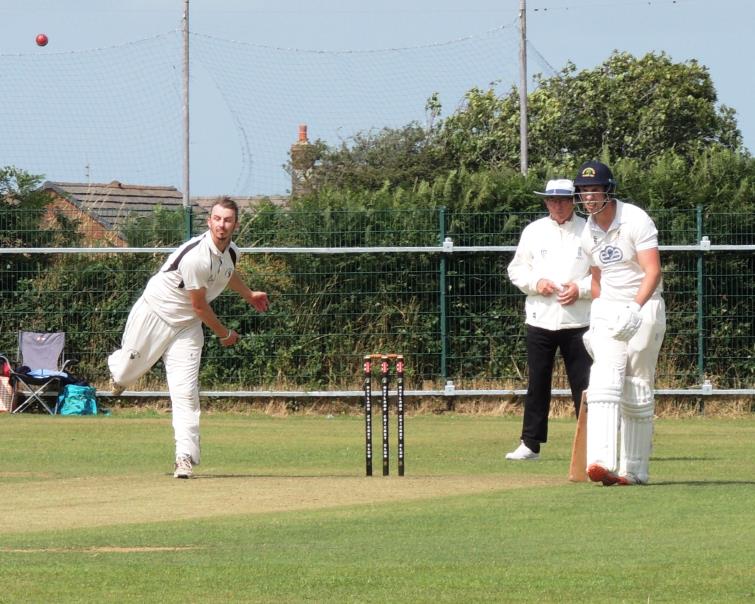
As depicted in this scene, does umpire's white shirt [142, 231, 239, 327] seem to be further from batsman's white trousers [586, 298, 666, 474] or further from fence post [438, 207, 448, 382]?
fence post [438, 207, 448, 382]

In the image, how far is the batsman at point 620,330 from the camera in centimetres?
1031

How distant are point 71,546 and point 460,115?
4077cm

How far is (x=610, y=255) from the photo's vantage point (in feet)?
34.9

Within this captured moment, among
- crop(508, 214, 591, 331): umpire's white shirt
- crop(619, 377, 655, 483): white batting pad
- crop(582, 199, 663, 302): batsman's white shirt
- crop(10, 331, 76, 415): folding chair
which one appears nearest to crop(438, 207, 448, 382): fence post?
crop(10, 331, 76, 415): folding chair

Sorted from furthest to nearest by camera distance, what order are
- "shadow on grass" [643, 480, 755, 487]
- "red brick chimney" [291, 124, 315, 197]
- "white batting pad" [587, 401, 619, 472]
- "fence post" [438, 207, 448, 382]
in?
"red brick chimney" [291, 124, 315, 197], "fence post" [438, 207, 448, 382], "shadow on grass" [643, 480, 755, 487], "white batting pad" [587, 401, 619, 472]

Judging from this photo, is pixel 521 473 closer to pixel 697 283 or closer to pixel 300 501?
pixel 300 501

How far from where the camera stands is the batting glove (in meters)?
10.3

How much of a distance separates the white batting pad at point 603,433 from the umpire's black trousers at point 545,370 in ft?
8.21

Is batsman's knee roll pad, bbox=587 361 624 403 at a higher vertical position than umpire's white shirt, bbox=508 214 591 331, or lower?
lower

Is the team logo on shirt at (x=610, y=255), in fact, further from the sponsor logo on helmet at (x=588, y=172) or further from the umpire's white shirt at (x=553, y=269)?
the umpire's white shirt at (x=553, y=269)

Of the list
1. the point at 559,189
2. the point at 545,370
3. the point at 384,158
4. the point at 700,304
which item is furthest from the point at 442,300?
the point at 384,158

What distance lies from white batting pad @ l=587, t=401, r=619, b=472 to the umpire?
2.52 m

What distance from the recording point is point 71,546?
803 cm

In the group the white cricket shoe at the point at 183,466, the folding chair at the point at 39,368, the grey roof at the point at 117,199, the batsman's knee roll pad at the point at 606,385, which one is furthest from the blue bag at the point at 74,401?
the batsman's knee roll pad at the point at 606,385
